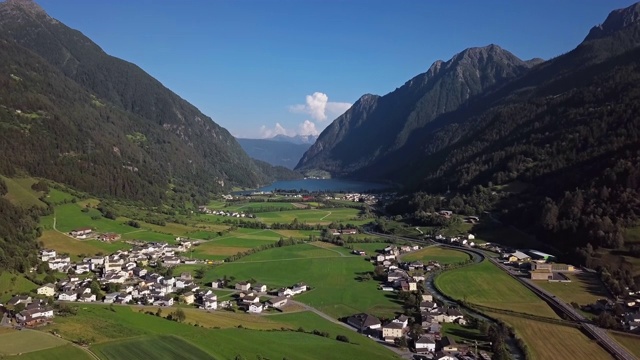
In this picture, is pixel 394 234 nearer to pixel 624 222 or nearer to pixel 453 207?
pixel 453 207

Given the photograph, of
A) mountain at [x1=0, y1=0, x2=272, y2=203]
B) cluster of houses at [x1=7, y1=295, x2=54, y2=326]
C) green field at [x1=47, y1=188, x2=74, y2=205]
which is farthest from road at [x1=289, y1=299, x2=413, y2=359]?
mountain at [x1=0, y1=0, x2=272, y2=203]

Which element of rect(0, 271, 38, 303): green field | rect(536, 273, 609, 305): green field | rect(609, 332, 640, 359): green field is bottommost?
rect(0, 271, 38, 303): green field

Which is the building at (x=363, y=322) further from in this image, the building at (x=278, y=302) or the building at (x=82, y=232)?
the building at (x=82, y=232)

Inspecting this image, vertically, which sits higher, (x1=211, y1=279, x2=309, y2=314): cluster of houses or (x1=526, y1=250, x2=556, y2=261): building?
(x1=526, y1=250, x2=556, y2=261): building

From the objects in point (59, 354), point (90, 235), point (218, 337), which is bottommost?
point (218, 337)

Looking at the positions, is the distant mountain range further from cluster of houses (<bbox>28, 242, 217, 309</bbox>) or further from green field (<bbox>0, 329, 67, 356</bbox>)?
green field (<bbox>0, 329, 67, 356</bbox>)

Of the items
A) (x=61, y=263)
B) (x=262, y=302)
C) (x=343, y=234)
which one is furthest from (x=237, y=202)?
(x=262, y=302)

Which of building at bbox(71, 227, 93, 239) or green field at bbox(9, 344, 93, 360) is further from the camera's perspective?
building at bbox(71, 227, 93, 239)

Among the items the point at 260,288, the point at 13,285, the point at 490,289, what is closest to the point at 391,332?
the point at 490,289

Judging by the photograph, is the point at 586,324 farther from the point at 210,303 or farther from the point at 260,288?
the point at 210,303
